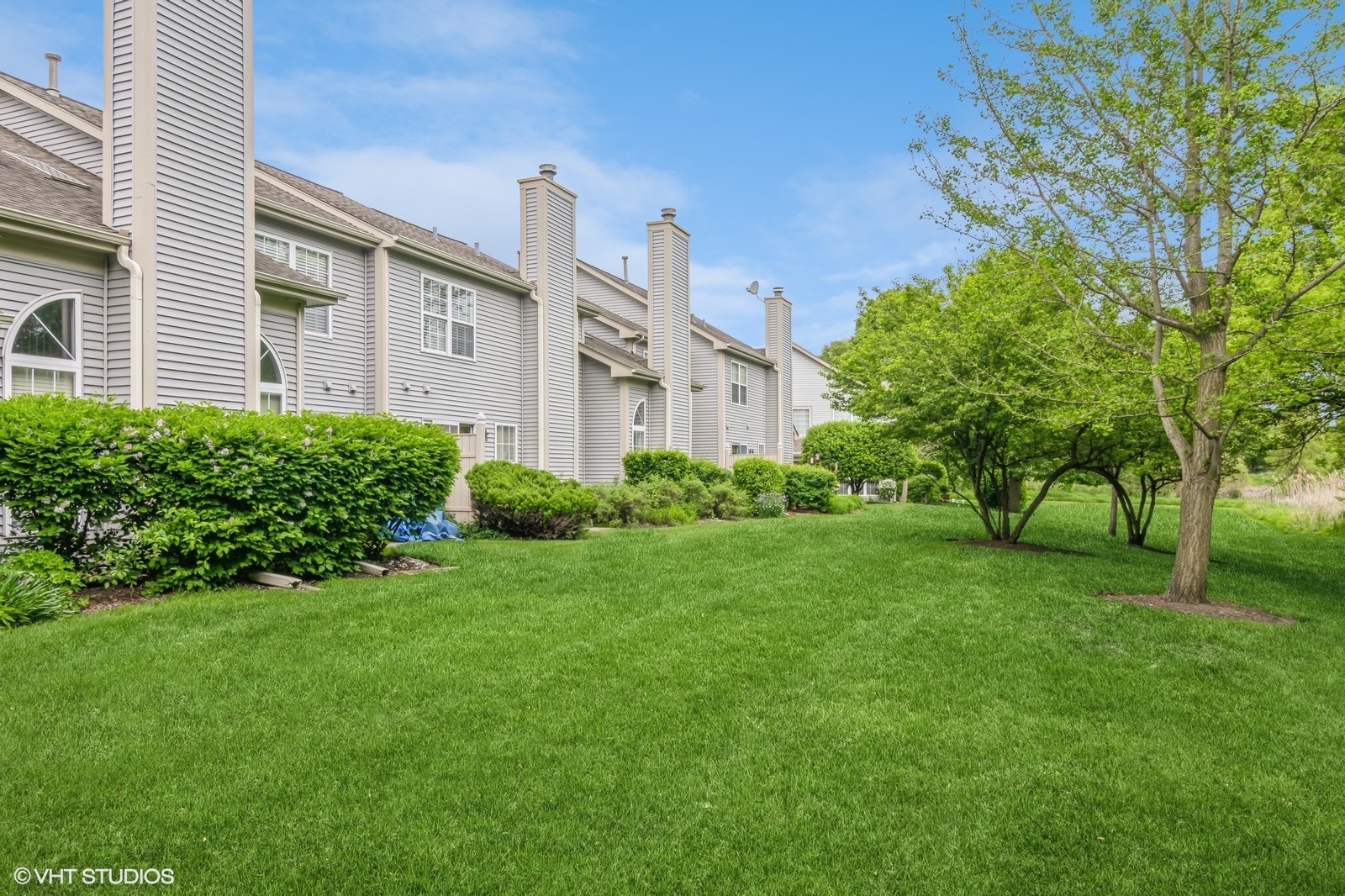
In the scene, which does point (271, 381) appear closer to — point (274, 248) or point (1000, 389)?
point (274, 248)

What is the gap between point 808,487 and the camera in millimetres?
22453

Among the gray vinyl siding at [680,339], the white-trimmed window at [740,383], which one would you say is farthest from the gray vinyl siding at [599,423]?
the white-trimmed window at [740,383]

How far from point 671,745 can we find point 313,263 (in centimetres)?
1276

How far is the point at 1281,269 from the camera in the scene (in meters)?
7.89

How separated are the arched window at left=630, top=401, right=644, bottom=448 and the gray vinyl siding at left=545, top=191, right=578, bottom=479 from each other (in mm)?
2599

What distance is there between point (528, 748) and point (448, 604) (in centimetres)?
321

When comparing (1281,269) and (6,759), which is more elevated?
(1281,269)

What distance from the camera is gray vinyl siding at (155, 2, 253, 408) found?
9.86m

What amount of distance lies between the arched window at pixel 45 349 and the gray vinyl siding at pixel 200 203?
3.02ft

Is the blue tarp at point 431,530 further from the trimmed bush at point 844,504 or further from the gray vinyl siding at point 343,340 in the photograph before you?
the trimmed bush at point 844,504

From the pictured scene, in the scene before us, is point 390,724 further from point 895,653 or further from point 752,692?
point 895,653

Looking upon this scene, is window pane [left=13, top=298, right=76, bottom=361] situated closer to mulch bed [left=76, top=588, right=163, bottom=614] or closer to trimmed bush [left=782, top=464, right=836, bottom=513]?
mulch bed [left=76, top=588, right=163, bottom=614]

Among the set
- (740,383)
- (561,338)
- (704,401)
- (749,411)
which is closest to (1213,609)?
(561,338)

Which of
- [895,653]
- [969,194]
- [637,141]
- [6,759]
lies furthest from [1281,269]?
[637,141]
